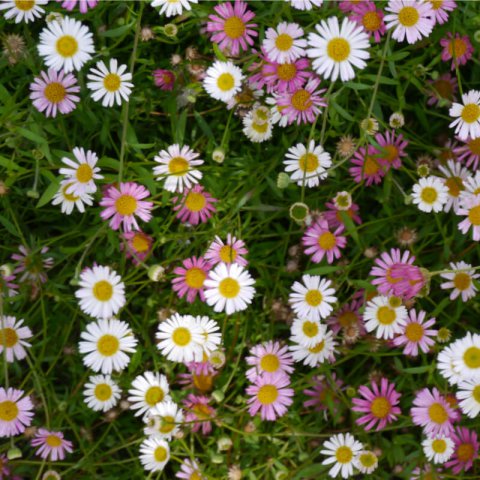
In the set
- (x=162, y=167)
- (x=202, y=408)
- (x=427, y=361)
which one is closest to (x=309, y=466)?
(x=202, y=408)

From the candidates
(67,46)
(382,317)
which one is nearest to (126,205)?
(67,46)

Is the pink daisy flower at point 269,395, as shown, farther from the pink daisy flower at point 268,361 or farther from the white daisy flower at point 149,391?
the white daisy flower at point 149,391

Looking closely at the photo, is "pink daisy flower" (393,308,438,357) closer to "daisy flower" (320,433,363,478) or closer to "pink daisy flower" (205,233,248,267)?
"daisy flower" (320,433,363,478)

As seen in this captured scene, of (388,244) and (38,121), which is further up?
(38,121)

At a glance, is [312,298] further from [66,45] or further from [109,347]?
[66,45]

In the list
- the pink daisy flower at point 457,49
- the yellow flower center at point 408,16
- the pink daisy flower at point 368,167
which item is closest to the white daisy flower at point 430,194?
the pink daisy flower at point 368,167

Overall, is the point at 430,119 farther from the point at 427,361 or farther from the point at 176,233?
the point at 176,233

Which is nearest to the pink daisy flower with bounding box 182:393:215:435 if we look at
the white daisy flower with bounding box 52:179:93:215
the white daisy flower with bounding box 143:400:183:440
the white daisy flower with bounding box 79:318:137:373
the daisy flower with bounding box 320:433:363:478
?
the white daisy flower with bounding box 143:400:183:440
